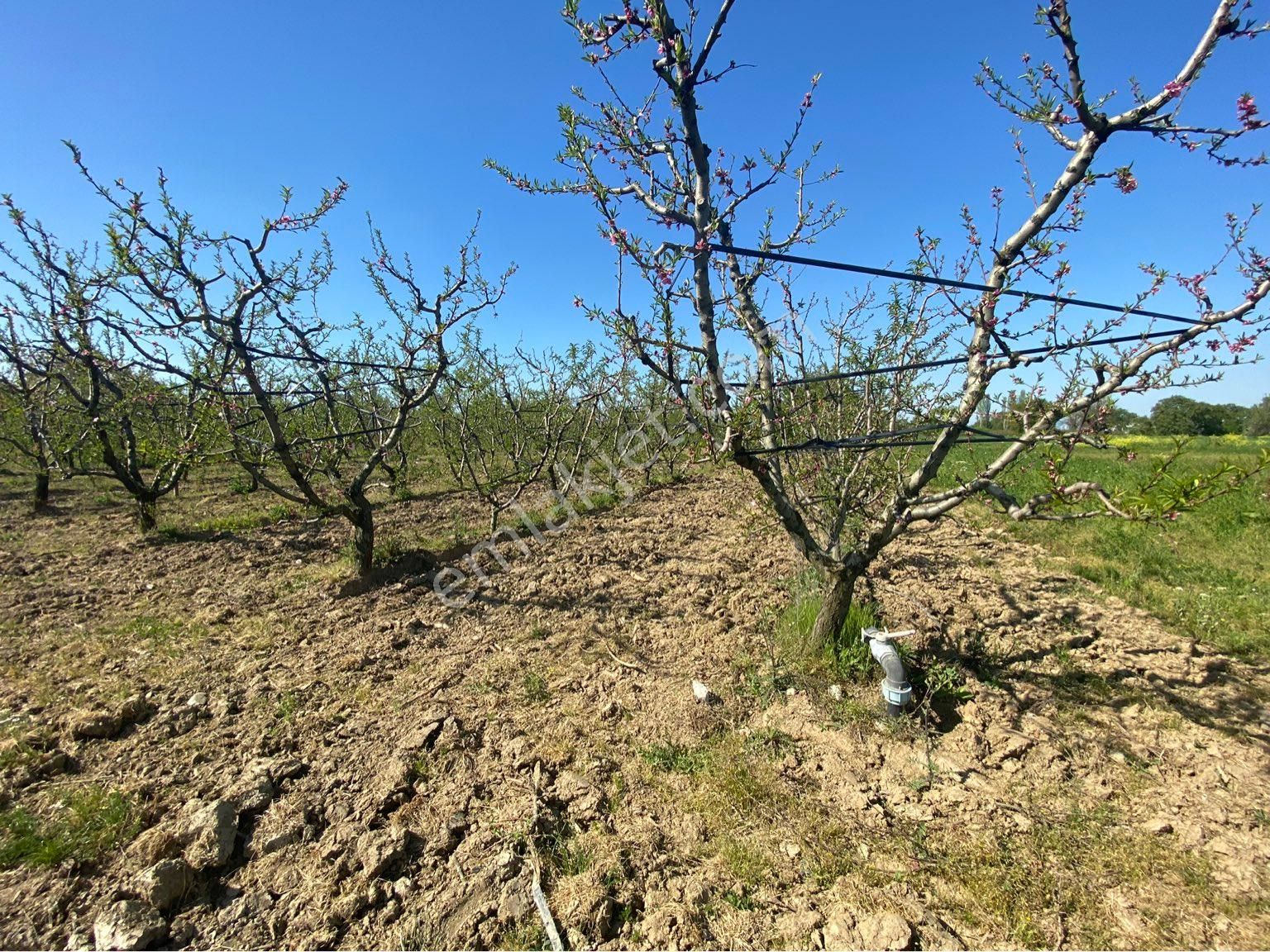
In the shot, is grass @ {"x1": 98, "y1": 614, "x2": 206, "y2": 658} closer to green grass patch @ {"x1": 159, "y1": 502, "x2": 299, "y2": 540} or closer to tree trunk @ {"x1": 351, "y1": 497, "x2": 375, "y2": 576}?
tree trunk @ {"x1": 351, "y1": 497, "x2": 375, "y2": 576}

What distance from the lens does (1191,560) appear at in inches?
201

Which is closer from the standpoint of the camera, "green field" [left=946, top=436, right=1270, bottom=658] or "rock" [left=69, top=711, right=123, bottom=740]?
Answer: "rock" [left=69, top=711, right=123, bottom=740]

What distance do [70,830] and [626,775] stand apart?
2503 mm

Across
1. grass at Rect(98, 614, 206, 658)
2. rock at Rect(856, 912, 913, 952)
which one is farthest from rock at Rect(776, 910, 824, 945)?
grass at Rect(98, 614, 206, 658)

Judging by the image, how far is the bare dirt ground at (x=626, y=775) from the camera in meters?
1.90

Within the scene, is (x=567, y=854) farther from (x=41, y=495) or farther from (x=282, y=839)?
(x=41, y=495)

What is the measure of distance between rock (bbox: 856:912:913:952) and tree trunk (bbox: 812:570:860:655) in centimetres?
157

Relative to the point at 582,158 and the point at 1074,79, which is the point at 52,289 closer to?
the point at 582,158

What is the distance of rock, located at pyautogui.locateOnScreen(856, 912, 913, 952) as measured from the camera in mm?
1741

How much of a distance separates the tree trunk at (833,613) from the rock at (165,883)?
331 cm

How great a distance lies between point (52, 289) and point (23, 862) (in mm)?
7539

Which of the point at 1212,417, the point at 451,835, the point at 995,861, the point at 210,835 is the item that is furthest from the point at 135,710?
the point at 1212,417

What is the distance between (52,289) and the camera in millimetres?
6430

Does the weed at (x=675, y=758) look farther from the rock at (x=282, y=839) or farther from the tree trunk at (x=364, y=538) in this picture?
the tree trunk at (x=364, y=538)
